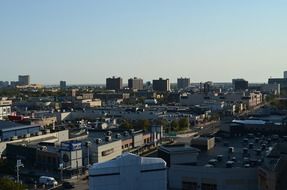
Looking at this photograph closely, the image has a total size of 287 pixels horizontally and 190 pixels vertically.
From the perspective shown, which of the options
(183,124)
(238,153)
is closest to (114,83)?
(183,124)

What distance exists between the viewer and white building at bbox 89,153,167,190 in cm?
1077

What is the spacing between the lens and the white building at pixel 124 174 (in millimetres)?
10766

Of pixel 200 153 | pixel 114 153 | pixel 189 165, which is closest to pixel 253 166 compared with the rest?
pixel 189 165

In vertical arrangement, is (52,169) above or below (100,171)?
below

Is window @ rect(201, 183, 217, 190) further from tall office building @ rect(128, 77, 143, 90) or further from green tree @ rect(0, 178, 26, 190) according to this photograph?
tall office building @ rect(128, 77, 143, 90)

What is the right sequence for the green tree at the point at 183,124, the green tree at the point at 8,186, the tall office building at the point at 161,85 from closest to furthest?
the green tree at the point at 8,186 → the green tree at the point at 183,124 → the tall office building at the point at 161,85

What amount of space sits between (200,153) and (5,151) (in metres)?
8.48

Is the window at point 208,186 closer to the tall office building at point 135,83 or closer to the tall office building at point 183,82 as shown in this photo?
the tall office building at point 135,83

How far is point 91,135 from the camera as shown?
79.0ft

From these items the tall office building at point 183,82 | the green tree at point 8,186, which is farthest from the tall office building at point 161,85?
the green tree at point 8,186

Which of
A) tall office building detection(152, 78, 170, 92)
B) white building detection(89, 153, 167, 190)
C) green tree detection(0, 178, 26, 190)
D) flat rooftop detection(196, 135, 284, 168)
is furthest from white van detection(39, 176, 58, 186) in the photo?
tall office building detection(152, 78, 170, 92)

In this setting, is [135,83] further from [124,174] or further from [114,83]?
[124,174]

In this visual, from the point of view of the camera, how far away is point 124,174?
35.6ft

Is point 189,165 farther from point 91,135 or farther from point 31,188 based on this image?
point 91,135
